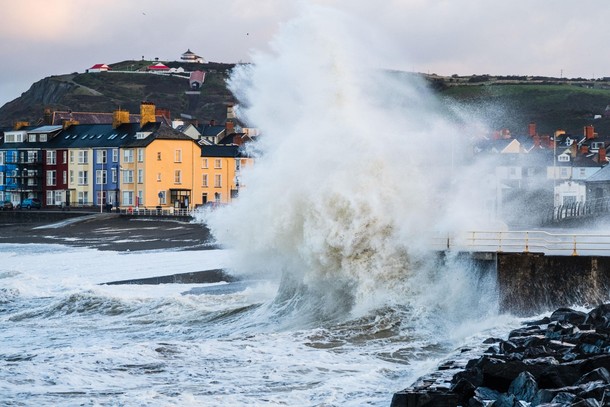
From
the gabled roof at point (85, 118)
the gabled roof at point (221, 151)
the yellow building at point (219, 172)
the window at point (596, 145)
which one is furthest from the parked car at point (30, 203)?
the window at point (596, 145)

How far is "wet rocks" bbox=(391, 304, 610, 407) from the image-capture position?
1345 cm

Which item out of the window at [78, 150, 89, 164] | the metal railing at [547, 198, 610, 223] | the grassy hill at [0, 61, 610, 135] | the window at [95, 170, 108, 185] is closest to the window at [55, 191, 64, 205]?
the window at [78, 150, 89, 164]

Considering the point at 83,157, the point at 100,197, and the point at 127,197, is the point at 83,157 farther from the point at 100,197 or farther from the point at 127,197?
the point at 127,197

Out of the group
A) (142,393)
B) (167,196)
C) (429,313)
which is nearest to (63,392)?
(142,393)

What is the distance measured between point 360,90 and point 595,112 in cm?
11066

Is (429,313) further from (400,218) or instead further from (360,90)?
(360,90)

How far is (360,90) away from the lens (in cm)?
2881

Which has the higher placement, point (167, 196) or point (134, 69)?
point (134, 69)

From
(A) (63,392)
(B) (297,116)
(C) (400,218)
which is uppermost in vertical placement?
(B) (297,116)

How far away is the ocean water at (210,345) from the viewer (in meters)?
16.2

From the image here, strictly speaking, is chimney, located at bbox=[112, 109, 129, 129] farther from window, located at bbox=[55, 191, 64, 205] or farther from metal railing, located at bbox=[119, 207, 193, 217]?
metal railing, located at bbox=[119, 207, 193, 217]

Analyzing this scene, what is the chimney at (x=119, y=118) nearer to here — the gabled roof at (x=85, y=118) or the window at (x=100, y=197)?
the window at (x=100, y=197)

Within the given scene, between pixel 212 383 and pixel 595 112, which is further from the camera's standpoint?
pixel 595 112

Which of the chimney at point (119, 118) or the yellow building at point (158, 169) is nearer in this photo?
the yellow building at point (158, 169)
